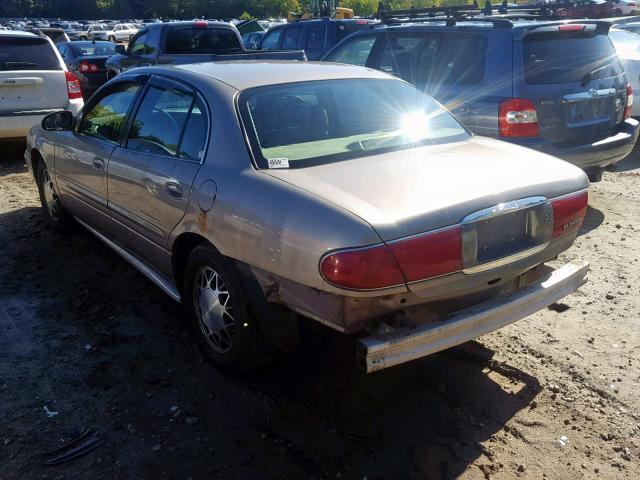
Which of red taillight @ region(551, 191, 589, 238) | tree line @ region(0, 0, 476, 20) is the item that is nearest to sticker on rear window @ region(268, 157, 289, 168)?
red taillight @ region(551, 191, 589, 238)

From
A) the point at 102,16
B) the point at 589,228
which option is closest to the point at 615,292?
the point at 589,228

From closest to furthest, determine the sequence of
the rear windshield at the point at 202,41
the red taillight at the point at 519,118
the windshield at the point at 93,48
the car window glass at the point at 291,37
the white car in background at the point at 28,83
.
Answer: the red taillight at the point at 519,118
the white car in background at the point at 28,83
the rear windshield at the point at 202,41
the car window glass at the point at 291,37
the windshield at the point at 93,48

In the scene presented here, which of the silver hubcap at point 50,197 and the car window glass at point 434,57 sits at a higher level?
the car window glass at point 434,57

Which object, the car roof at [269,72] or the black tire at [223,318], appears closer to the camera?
the black tire at [223,318]

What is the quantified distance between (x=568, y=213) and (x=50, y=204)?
4600 mm

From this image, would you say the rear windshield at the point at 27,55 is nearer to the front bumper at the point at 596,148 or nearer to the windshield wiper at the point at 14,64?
the windshield wiper at the point at 14,64

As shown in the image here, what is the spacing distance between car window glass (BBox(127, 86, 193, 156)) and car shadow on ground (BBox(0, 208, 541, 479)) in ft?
3.80

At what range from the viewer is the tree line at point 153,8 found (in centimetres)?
7056

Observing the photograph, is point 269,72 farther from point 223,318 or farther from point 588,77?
point 588,77

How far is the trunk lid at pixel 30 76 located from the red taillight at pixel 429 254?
7375 millimetres

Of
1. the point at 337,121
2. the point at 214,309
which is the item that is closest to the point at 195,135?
the point at 337,121

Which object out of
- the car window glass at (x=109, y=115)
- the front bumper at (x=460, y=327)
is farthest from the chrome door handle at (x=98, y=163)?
the front bumper at (x=460, y=327)

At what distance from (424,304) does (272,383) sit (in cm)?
109

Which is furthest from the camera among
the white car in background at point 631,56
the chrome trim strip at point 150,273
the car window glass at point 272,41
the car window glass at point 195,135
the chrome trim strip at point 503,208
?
the car window glass at point 272,41
